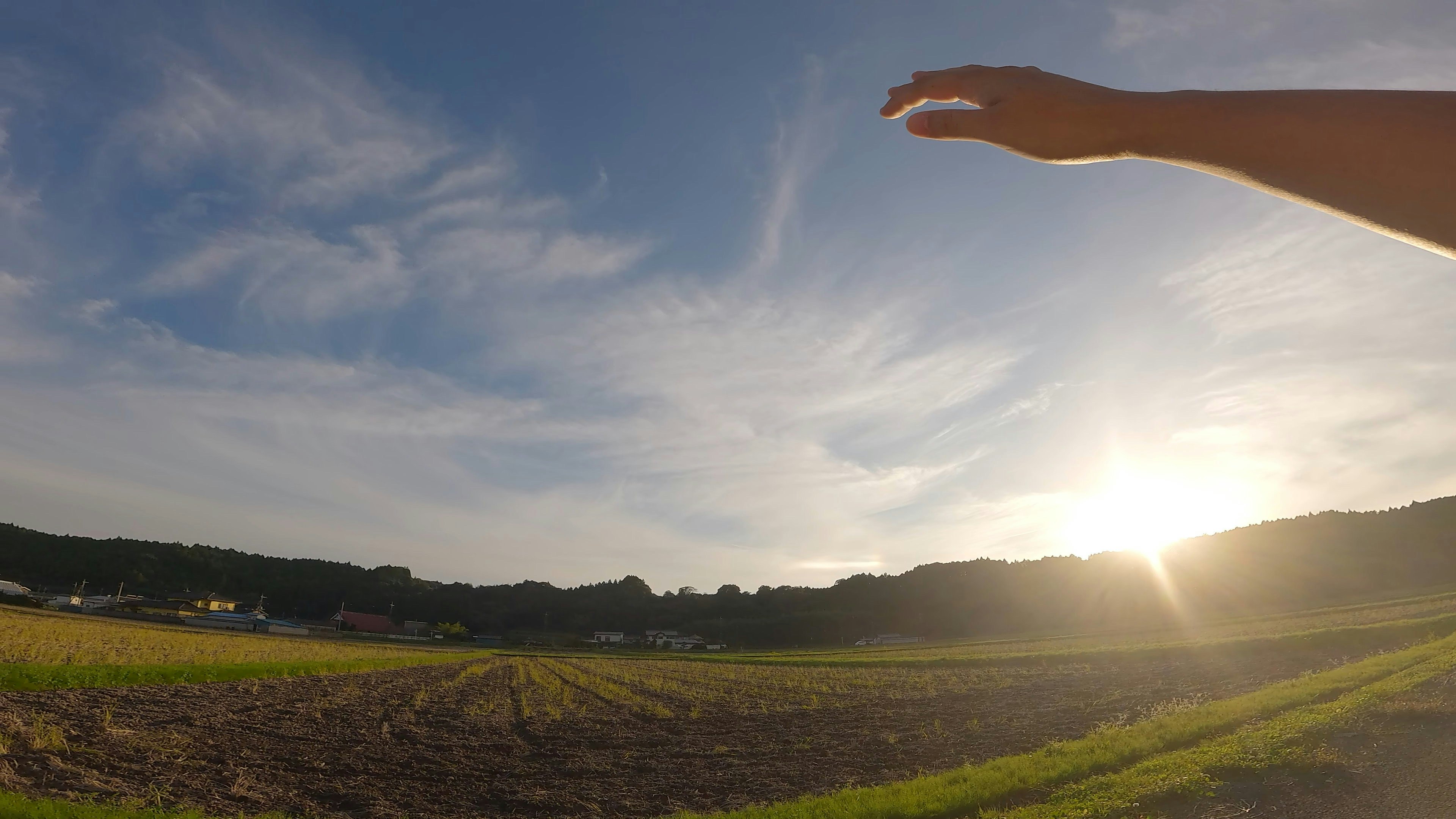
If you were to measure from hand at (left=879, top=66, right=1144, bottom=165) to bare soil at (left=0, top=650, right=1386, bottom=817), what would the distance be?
1545 cm

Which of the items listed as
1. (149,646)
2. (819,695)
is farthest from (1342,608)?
Answer: (149,646)

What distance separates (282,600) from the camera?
165625mm

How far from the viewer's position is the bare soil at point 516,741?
48.3ft

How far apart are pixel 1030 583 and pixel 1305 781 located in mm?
144954

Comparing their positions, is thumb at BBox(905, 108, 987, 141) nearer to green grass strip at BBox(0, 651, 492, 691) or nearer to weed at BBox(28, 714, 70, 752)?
weed at BBox(28, 714, 70, 752)

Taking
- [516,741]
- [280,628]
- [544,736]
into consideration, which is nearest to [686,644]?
[280,628]

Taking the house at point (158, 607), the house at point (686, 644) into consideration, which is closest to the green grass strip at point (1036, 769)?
the house at point (686, 644)

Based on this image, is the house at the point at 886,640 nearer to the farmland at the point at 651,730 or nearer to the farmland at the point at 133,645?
the farmland at the point at 133,645

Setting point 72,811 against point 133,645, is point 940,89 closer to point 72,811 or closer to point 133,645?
point 72,811

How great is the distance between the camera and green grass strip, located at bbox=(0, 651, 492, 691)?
77.8ft

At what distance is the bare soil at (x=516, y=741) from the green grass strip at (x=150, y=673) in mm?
1619

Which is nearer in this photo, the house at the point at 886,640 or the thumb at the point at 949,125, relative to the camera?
the thumb at the point at 949,125

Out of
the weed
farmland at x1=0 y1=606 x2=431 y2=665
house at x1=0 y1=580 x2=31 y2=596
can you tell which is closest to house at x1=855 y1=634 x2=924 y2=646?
farmland at x1=0 y1=606 x2=431 y2=665

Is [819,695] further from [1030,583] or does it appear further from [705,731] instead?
[1030,583]
